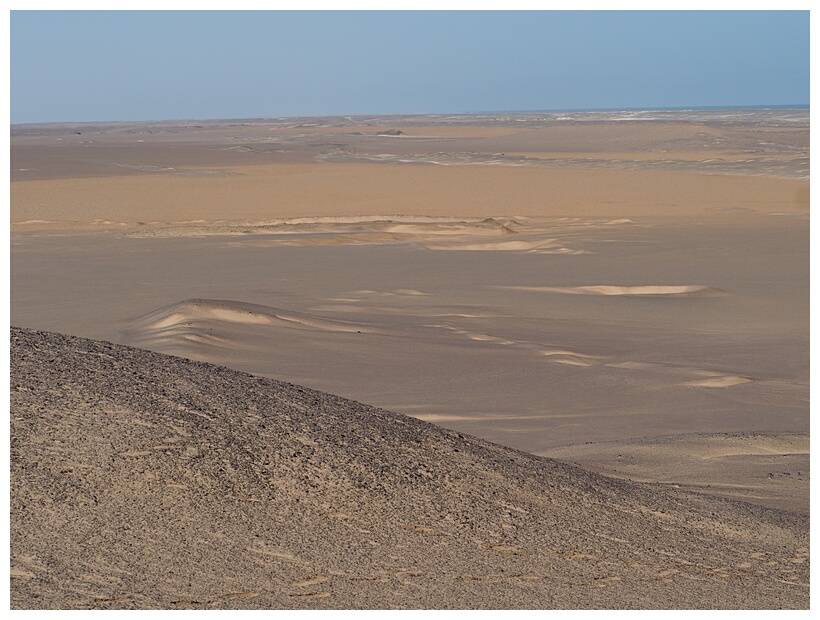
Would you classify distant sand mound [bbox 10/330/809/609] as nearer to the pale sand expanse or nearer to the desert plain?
the desert plain

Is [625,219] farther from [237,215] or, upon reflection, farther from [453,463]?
[453,463]

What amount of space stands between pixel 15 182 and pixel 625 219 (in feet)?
60.1

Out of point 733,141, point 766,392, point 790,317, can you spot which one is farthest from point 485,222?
point 733,141

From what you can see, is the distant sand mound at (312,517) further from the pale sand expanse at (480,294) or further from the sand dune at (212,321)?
the sand dune at (212,321)

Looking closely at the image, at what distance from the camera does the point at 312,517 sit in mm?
3857

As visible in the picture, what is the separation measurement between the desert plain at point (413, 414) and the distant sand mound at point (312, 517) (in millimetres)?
13

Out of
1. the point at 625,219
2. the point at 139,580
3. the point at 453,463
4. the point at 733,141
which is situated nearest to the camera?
the point at 139,580

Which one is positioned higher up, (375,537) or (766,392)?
(375,537)

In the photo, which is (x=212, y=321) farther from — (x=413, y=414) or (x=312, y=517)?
(x=312, y=517)

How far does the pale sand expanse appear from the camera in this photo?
7.20 metres

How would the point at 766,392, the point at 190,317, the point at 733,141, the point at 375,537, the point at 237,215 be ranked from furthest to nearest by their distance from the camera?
1. the point at 733,141
2. the point at 237,215
3. the point at 190,317
4. the point at 766,392
5. the point at 375,537

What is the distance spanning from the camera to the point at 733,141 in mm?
48438

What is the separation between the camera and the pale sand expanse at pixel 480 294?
720 cm

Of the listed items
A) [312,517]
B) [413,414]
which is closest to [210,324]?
[413,414]
